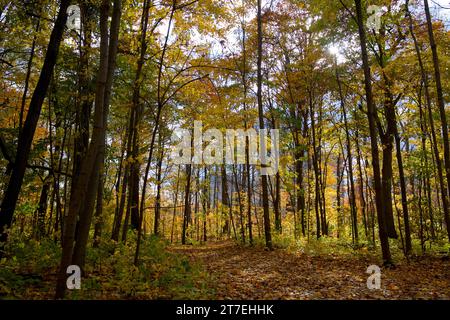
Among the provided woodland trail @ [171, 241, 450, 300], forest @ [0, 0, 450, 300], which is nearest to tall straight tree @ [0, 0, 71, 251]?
forest @ [0, 0, 450, 300]

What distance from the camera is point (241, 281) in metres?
6.45

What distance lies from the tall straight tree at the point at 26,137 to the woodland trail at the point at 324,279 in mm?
3954

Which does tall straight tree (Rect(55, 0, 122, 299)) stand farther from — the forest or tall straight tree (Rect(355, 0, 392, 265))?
tall straight tree (Rect(355, 0, 392, 265))

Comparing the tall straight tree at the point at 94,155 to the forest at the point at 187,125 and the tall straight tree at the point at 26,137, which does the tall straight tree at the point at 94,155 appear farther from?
the tall straight tree at the point at 26,137

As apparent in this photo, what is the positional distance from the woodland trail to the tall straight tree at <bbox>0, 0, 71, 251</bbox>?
13.0 ft

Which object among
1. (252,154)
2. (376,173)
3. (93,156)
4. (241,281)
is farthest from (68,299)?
(252,154)

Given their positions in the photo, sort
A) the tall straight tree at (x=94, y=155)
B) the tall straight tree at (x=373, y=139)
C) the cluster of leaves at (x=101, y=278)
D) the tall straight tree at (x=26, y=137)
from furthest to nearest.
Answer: the tall straight tree at (x=373, y=139)
the tall straight tree at (x=26, y=137)
the cluster of leaves at (x=101, y=278)
the tall straight tree at (x=94, y=155)

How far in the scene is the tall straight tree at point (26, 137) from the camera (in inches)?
202

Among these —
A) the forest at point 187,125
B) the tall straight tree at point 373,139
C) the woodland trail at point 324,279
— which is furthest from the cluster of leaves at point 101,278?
the tall straight tree at point 373,139

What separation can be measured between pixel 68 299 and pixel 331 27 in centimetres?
1041

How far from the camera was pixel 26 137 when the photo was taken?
17.4 feet

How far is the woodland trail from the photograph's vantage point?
17.3 ft

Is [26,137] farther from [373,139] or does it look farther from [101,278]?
[373,139]

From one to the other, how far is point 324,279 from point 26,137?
6664mm
